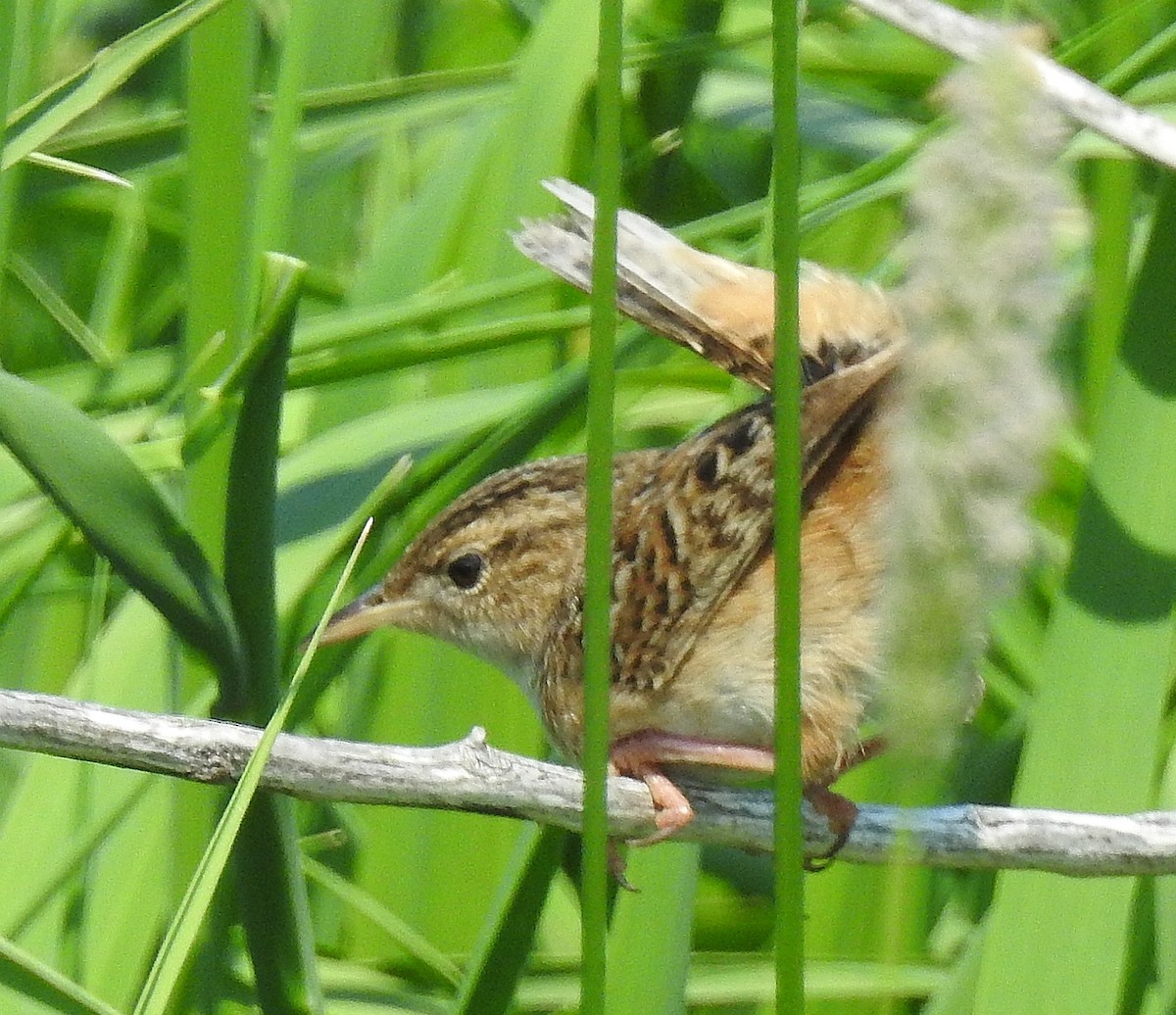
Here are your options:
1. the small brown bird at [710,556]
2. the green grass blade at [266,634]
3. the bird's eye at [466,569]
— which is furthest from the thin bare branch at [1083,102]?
the bird's eye at [466,569]

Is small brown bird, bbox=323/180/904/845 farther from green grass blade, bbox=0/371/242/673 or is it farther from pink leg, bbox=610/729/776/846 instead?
green grass blade, bbox=0/371/242/673

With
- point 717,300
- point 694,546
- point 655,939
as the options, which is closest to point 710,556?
point 694,546

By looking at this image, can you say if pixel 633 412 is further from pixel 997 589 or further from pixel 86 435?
pixel 997 589

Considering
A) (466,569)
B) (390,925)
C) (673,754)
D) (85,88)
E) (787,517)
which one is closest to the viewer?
(787,517)

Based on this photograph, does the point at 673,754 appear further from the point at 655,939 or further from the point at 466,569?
the point at 466,569

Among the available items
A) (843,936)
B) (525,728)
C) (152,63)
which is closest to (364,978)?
(525,728)

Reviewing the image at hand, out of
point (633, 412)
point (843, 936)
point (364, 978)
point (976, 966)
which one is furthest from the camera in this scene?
point (633, 412)

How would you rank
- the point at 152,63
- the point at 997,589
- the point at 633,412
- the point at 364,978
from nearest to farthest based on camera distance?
the point at 997,589
the point at 364,978
the point at 633,412
the point at 152,63
